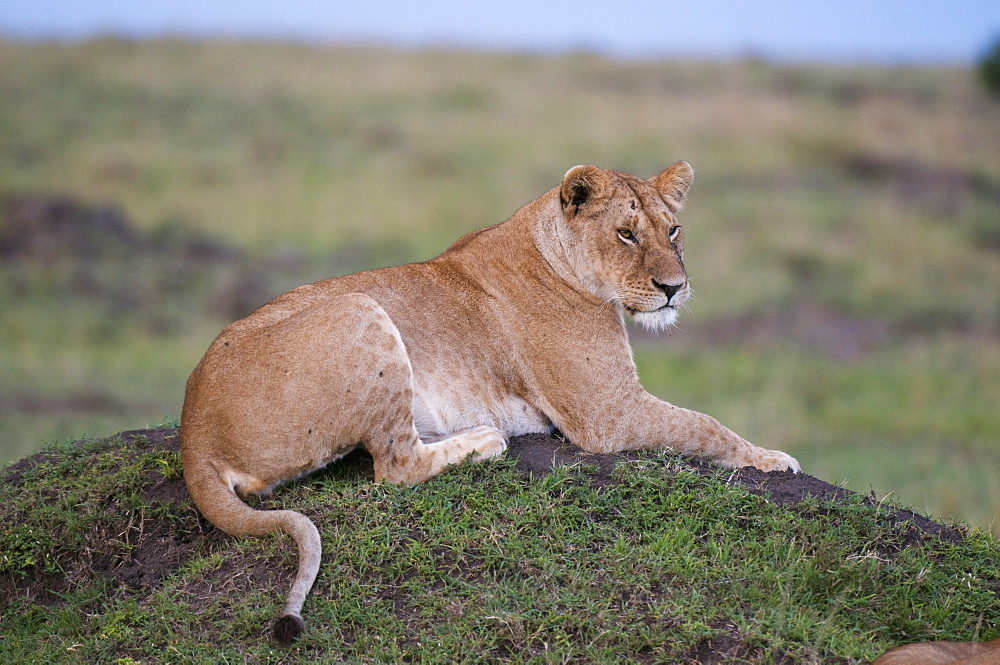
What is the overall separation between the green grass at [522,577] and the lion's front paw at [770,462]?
416mm

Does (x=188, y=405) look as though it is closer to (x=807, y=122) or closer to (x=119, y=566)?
(x=119, y=566)

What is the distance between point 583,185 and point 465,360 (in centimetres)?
112

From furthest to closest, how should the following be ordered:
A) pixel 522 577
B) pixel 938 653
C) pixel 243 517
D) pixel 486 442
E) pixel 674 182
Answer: pixel 674 182 → pixel 486 442 → pixel 243 517 → pixel 522 577 → pixel 938 653

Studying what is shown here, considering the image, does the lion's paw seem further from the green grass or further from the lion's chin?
the lion's chin

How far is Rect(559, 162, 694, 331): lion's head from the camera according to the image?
18.4 ft

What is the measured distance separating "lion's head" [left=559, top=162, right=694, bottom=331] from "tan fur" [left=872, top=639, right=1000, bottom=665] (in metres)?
2.08

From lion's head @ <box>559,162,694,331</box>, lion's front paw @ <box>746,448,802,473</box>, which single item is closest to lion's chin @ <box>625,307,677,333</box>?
lion's head @ <box>559,162,694,331</box>

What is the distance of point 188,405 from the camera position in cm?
516

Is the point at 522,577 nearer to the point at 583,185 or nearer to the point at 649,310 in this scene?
the point at 649,310

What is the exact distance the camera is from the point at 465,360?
222 inches

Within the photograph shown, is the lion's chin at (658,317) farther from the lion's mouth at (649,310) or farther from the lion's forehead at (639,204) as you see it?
the lion's forehead at (639,204)

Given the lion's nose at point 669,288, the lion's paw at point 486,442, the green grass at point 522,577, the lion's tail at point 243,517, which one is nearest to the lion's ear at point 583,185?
the lion's nose at point 669,288

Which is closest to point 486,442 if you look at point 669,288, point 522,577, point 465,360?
point 465,360

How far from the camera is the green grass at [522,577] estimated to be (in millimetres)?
4363
